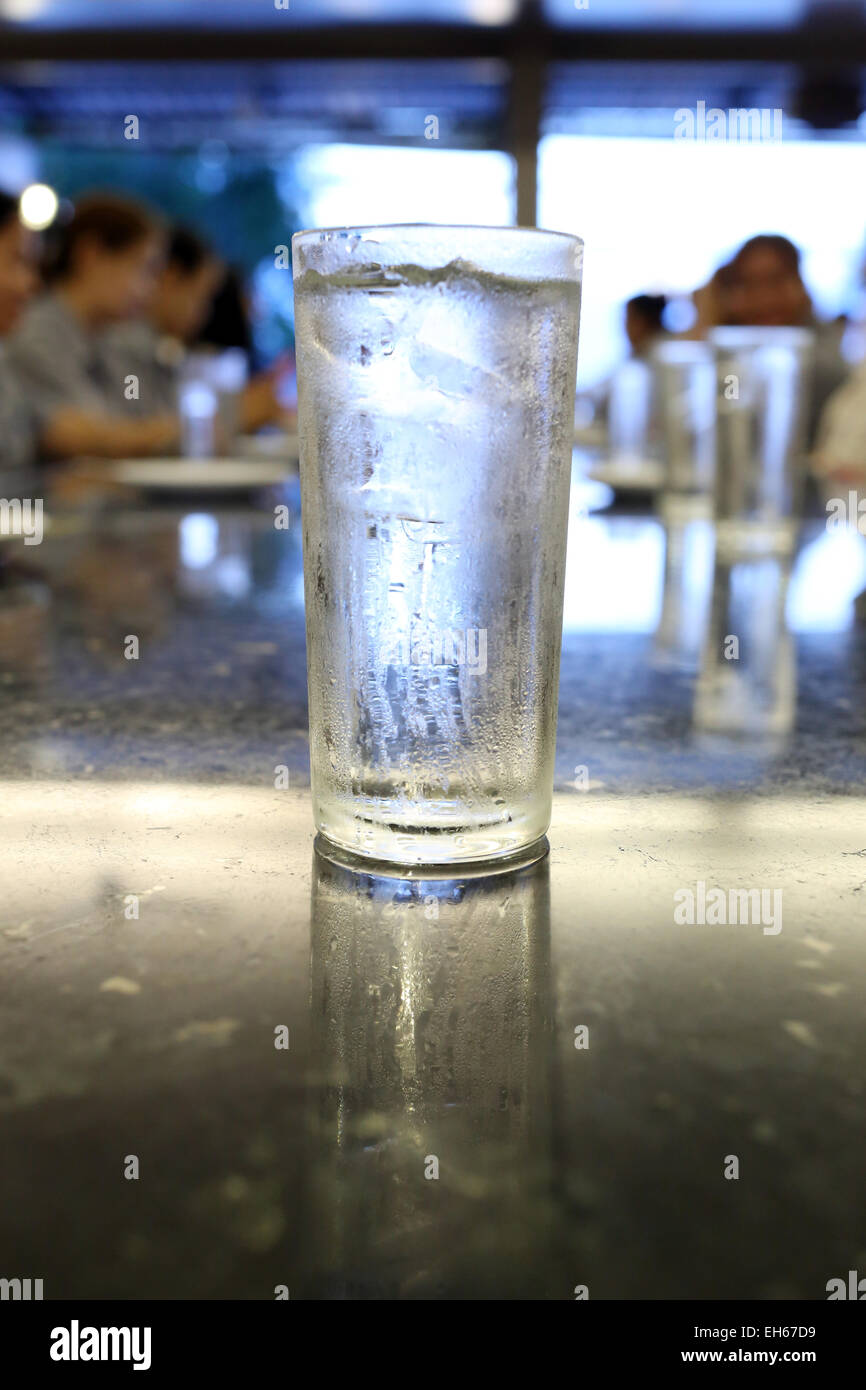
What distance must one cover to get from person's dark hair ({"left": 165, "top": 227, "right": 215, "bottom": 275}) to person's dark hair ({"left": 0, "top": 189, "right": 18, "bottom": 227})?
2.12 metres

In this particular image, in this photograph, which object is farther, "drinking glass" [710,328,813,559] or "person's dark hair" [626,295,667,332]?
"person's dark hair" [626,295,667,332]

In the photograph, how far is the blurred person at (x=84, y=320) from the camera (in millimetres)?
3326

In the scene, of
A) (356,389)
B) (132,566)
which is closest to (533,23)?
(132,566)

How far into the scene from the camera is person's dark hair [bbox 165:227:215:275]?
17.6 ft

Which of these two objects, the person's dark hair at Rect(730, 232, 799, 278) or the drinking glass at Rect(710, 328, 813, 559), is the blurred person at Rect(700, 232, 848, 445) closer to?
the person's dark hair at Rect(730, 232, 799, 278)

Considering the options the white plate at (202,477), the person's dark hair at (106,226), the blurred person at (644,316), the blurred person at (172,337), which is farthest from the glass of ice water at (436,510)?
the blurred person at (644,316)

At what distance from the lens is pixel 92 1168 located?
0.81 ft

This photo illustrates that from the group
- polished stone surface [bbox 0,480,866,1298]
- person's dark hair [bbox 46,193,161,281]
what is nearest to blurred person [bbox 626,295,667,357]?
person's dark hair [bbox 46,193,161,281]

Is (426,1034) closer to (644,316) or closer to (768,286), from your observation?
(768,286)

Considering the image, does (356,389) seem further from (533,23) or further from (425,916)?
(533,23)

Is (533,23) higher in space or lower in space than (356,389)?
higher

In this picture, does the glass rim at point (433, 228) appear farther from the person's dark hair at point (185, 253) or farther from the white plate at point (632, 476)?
the person's dark hair at point (185, 253)
